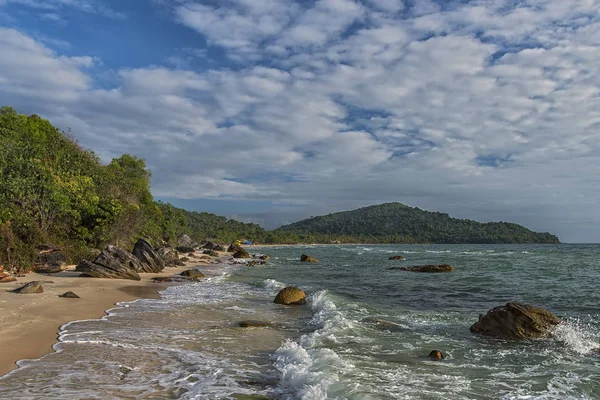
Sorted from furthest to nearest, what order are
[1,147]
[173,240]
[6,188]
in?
[173,240], [1,147], [6,188]

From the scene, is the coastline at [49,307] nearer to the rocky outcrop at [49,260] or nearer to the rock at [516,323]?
the rocky outcrop at [49,260]

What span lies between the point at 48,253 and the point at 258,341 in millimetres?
18832

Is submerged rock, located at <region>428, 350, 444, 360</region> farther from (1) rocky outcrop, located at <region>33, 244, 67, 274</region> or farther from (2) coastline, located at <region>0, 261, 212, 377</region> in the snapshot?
(1) rocky outcrop, located at <region>33, 244, 67, 274</region>

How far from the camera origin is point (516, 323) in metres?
11.6

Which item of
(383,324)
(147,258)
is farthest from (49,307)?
(147,258)

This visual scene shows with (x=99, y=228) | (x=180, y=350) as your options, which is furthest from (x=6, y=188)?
(x=180, y=350)

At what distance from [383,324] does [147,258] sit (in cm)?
1984

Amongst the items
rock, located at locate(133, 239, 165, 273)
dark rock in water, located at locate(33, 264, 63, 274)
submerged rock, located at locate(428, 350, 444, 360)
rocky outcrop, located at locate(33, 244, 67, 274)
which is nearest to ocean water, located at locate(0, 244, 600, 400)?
submerged rock, located at locate(428, 350, 444, 360)

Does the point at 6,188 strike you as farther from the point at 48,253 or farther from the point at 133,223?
the point at 133,223

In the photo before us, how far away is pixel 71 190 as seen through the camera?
91.4 feet

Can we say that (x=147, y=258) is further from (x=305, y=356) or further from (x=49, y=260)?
(x=305, y=356)

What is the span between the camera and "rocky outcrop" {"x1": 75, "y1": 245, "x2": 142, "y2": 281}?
2195cm

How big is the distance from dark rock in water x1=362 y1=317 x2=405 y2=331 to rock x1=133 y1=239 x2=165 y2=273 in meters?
18.6

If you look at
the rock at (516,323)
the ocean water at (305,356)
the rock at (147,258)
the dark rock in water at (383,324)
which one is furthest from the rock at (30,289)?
the rock at (516,323)
